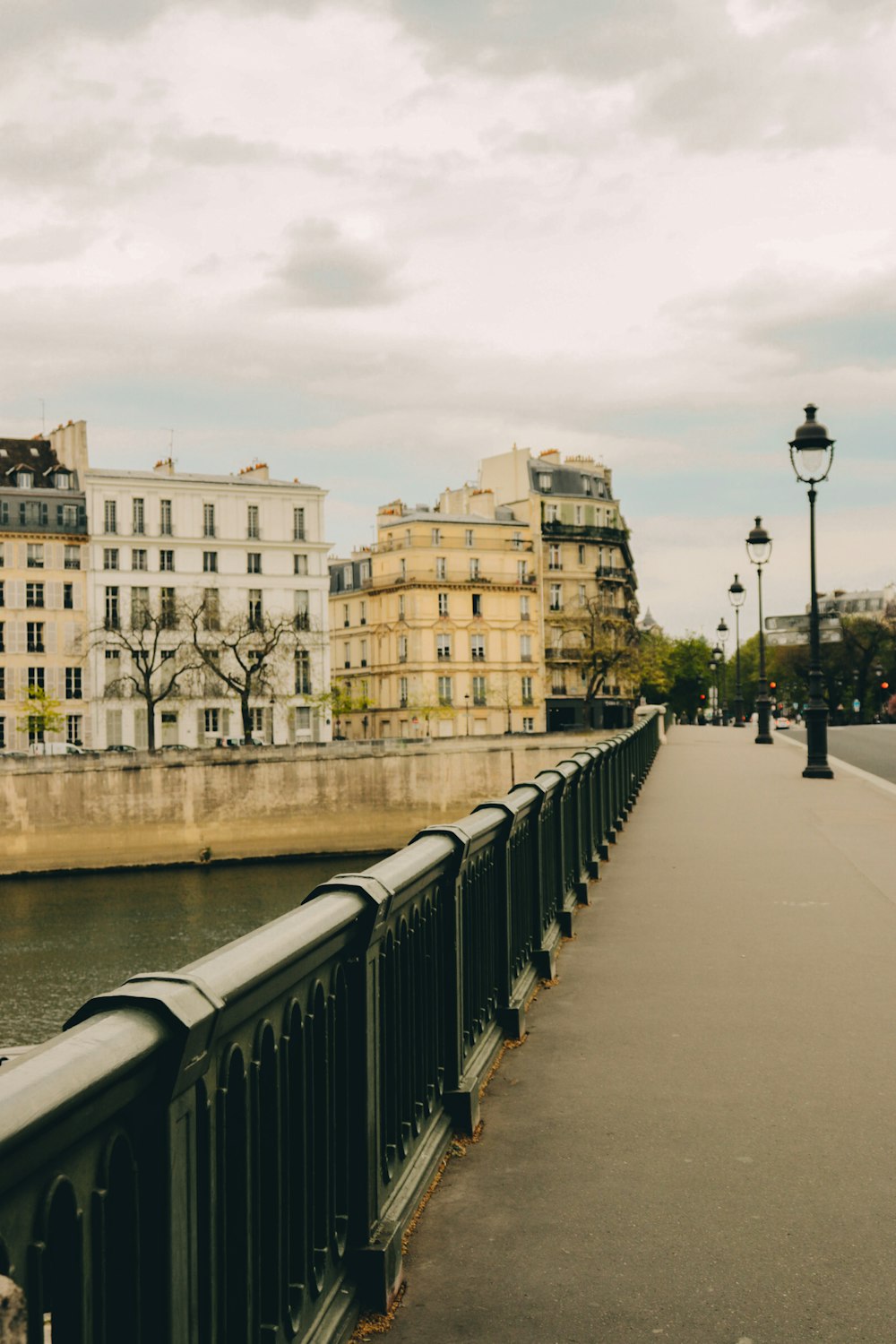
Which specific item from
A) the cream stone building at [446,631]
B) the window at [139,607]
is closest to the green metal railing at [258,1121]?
the window at [139,607]

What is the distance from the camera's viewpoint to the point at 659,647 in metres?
81.4

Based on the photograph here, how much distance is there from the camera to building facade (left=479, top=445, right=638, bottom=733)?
262ft

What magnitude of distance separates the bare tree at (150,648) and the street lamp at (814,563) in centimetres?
4154

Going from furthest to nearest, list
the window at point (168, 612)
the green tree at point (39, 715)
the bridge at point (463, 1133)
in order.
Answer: the window at point (168, 612) → the green tree at point (39, 715) → the bridge at point (463, 1133)

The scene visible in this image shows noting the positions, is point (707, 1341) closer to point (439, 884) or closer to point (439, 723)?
point (439, 884)

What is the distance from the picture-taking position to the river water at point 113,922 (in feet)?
97.1

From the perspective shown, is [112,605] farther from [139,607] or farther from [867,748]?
[867,748]

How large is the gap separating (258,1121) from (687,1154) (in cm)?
221

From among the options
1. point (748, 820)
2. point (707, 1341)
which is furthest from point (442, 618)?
point (707, 1341)

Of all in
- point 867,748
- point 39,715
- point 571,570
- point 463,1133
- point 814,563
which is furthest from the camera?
point 571,570

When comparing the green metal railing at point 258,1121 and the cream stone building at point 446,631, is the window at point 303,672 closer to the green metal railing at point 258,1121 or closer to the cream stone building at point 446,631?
the cream stone building at point 446,631

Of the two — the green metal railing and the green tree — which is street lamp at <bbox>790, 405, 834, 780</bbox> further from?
the green tree

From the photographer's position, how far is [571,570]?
82938mm

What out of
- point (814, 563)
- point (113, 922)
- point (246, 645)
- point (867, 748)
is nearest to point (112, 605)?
point (246, 645)
